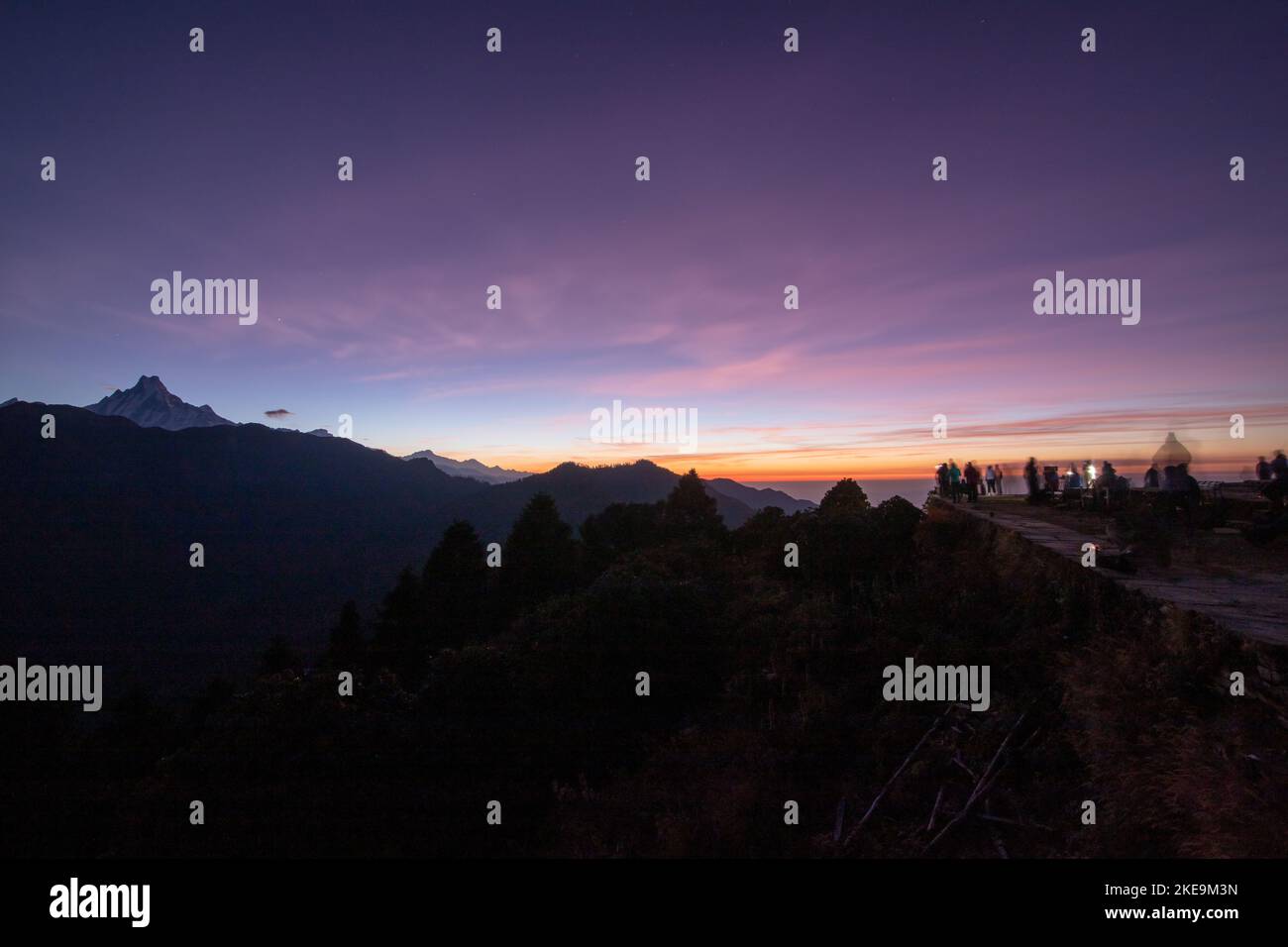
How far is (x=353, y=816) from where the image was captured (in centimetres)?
884

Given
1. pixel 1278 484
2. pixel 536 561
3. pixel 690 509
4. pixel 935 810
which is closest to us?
pixel 935 810

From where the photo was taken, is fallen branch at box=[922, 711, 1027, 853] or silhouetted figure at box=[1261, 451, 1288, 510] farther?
silhouetted figure at box=[1261, 451, 1288, 510]

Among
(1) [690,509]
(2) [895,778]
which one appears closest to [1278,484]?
(2) [895,778]

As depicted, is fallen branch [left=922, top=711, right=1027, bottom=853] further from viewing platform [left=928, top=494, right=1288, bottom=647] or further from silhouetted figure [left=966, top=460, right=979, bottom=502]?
silhouetted figure [left=966, top=460, right=979, bottom=502]

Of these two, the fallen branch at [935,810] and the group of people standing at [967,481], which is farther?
the group of people standing at [967,481]

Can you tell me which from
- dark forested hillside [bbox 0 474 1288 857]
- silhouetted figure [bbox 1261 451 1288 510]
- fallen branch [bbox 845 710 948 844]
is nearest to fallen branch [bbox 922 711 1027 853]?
dark forested hillside [bbox 0 474 1288 857]

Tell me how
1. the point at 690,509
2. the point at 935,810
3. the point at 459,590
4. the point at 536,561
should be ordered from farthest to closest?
the point at 690,509 → the point at 459,590 → the point at 536,561 → the point at 935,810

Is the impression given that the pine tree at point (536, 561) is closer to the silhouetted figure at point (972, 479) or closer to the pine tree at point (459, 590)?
the pine tree at point (459, 590)

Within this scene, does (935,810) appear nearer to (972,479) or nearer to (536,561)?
(972,479)

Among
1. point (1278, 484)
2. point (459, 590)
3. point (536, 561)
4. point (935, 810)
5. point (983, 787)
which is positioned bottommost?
point (459, 590)

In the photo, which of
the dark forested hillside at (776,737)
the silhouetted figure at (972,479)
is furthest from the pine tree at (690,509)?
the dark forested hillside at (776,737)
